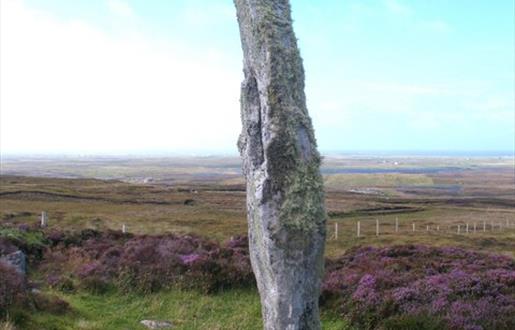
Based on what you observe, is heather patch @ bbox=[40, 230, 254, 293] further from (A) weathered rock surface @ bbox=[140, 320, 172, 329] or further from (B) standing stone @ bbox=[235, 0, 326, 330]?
(B) standing stone @ bbox=[235, 0, 326, 330]

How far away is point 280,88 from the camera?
8.26 metres

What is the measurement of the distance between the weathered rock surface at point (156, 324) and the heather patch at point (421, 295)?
500 centimetres

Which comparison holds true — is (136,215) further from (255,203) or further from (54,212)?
(255,203)

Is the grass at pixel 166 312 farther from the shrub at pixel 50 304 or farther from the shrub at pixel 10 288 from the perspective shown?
the shrub at pixel 10 288

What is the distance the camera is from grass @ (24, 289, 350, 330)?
542 inches

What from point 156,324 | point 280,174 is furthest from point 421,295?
point 280,174

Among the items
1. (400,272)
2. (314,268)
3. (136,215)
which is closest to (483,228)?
(136,215)

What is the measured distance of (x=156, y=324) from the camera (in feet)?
46.8

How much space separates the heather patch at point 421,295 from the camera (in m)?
13.2

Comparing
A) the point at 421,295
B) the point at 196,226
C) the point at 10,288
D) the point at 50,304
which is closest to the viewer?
the point at 10,288

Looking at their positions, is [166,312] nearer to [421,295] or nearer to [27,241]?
[421,295]

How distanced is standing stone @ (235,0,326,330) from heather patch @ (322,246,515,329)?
21.2ft

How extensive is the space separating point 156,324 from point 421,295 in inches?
290

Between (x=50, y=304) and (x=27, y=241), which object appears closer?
(x=50, y=304)
